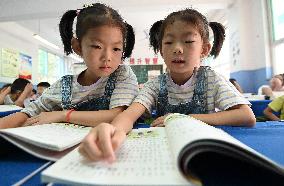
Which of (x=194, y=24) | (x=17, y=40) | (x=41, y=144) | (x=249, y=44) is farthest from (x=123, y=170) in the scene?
(x=17, y=40)

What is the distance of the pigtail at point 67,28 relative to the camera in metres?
1.07

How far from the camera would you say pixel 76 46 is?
105cm

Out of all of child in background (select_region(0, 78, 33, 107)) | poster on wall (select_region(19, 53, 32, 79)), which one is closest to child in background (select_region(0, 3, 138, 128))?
child in background (select_region(0, 78, 33, 107))

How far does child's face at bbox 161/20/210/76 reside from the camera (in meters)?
0.94

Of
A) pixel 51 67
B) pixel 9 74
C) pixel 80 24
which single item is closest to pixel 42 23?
pixel 9 74

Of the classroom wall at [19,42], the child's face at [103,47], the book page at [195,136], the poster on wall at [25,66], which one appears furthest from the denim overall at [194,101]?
the poster on wall at [25,66]

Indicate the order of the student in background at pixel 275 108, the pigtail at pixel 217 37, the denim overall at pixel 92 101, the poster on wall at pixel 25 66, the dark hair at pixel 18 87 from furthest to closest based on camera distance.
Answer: the poster on wall at pixel 25 66 → the dark hair at pixel 18 87 → the student in background at pixel 275 108 → the pigtail at pixel 217 37 → the denim overall at pixel 92 101

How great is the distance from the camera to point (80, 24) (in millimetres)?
977

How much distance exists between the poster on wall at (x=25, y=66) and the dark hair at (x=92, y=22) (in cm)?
587

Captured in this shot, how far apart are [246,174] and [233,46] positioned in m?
4.81

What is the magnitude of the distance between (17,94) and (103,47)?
8.08 ft

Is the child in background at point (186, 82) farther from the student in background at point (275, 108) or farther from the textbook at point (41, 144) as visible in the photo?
the student in background at point (275, 108)

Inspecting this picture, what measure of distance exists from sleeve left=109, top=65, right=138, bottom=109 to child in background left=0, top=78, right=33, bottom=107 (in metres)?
2.01

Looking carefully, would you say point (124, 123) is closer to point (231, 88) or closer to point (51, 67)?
point (231, 88)
